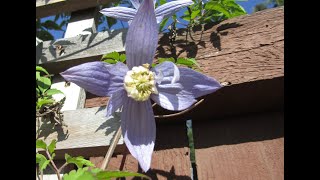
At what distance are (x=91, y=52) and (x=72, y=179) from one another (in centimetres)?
59

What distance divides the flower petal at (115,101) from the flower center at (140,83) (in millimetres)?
18

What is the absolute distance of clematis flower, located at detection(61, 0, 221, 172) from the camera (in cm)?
62

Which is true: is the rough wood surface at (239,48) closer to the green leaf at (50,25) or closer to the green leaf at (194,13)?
the green leaf at (194,13)

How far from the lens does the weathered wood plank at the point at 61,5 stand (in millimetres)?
1275

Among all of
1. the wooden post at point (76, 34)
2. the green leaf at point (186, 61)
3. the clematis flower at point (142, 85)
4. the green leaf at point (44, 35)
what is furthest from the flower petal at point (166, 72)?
the green leaf at point (44, 35)

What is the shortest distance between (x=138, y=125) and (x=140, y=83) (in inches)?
3.1

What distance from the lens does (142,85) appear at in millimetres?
622

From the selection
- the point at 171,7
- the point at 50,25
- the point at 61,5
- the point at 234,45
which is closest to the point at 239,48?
the point at 234,45

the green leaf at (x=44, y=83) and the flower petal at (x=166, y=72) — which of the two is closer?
Answer: the flower petal at (x=166, y=72)

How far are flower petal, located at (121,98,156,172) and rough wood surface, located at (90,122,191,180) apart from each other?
0.27 meters

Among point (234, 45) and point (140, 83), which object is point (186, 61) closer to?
point (234, 45)

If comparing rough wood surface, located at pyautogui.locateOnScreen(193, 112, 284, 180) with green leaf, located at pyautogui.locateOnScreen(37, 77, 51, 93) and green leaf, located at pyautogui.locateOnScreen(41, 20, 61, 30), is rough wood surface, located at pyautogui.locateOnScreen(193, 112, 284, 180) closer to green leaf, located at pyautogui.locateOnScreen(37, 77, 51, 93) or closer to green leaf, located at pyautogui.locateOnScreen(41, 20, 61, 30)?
green leaf, located at pyautogui.locateOnScreen(37, 77, 51, 93)
